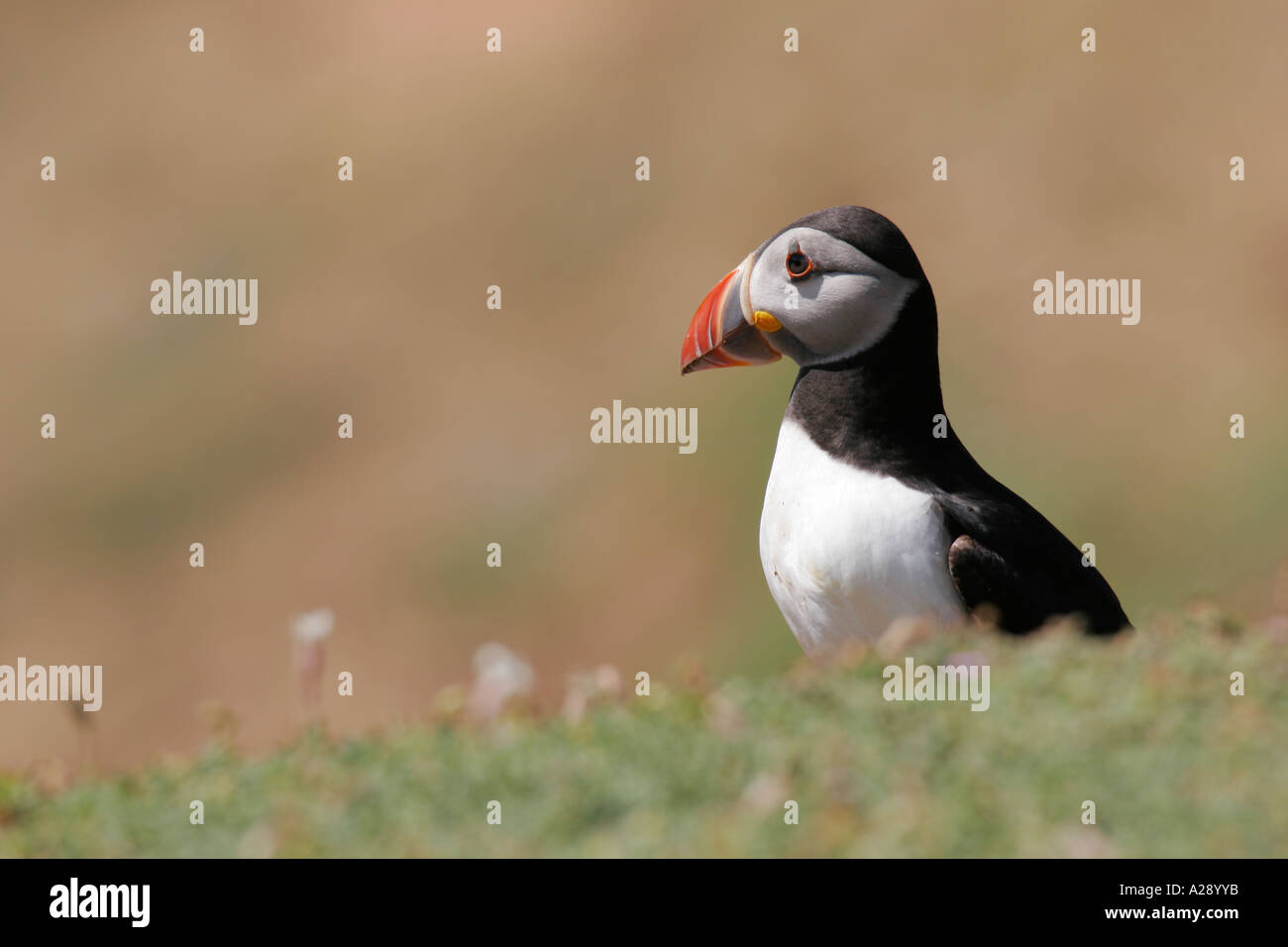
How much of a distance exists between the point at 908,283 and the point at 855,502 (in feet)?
3.23

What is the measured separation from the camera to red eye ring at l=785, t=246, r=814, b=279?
6258 millimetres

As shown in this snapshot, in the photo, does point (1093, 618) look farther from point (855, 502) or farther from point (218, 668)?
point (218, 668)

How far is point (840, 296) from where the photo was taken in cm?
619

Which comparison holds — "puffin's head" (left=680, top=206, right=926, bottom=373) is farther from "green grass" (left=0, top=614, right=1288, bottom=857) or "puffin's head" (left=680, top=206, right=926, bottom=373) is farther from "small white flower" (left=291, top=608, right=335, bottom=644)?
"small white flower" (left=291, top=608, right=335, bottom=644)

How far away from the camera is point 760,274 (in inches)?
254

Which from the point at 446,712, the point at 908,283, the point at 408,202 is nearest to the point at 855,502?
the point at 908,283

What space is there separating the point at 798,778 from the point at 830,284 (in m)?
2.64

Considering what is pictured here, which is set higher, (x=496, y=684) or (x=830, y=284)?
(x=830, y=284)
